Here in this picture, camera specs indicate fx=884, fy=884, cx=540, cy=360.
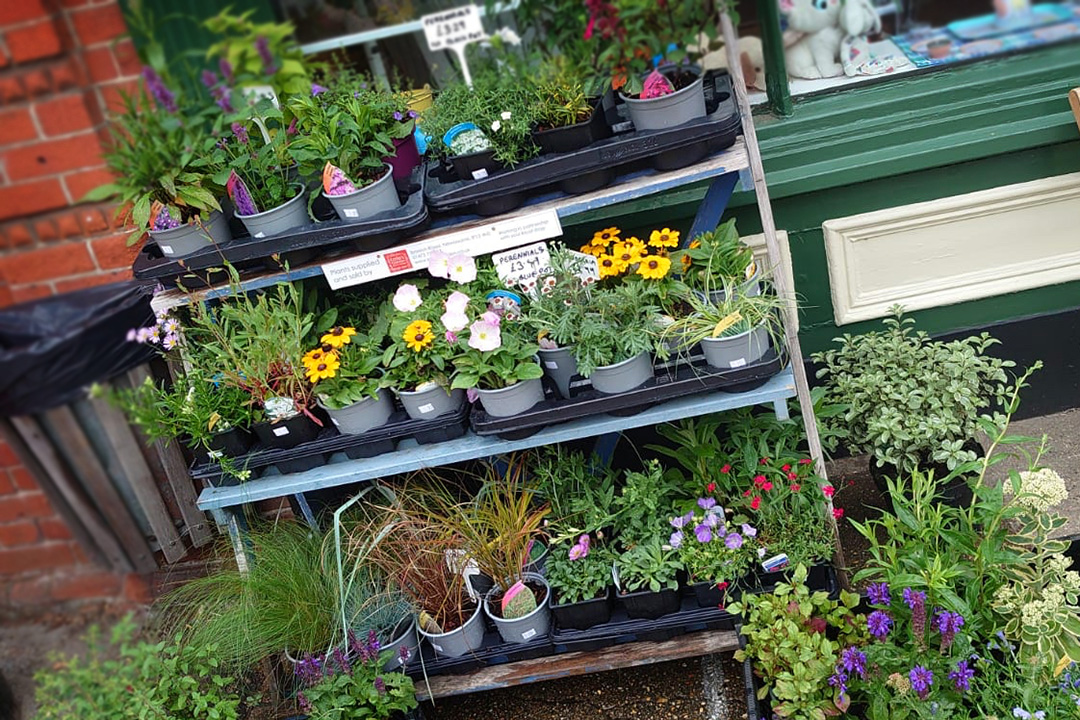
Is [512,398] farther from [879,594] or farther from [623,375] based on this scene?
[879,594]

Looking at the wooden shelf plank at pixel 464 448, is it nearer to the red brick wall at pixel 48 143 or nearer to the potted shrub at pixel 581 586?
the potted shrub at pixel 581 586

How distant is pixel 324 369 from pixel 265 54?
124 cm

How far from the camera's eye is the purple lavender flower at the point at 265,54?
5.71 ft

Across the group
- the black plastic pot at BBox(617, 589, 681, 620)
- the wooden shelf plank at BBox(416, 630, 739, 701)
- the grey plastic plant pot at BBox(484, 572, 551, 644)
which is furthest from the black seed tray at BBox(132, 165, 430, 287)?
the wooden shelf plank at BBox(416, 630, 739, 701)

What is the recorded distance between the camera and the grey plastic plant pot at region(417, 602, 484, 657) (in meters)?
2.93

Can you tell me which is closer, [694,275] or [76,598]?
[76,598]

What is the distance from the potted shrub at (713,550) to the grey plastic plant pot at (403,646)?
92cm

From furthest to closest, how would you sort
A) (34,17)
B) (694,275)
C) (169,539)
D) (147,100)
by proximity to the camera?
(694,275)
(169,539)
(147,100)
(34,17)

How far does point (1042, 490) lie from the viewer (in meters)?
2.56

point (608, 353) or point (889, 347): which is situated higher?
point (608, 353)

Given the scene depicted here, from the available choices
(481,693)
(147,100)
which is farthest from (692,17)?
(481,693)

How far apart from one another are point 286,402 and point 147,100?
1373mm

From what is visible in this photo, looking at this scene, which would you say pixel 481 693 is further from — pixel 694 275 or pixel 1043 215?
pixel 1043 215

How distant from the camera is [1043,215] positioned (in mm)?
3535
